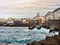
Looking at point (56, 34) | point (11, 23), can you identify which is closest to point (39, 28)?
point (56, 34)

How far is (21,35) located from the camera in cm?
425

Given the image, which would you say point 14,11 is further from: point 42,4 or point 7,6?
point 42,4

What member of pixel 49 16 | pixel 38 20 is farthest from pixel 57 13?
pixel 38 20

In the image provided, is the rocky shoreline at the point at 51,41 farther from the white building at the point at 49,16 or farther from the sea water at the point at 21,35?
the white building at the point at 49,16

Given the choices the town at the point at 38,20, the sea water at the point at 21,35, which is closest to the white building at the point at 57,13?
the town at the point at 38,20

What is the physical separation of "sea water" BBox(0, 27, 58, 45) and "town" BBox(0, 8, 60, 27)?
5.7 inches

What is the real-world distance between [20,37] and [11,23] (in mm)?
429

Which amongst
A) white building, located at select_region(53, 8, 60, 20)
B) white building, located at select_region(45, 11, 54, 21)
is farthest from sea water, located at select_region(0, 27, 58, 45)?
white building, located at select_region(53, 8, 60, 20)

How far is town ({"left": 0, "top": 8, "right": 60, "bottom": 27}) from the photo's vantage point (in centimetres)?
421

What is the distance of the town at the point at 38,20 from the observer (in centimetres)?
421

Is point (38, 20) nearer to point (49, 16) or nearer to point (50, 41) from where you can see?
point (49, 16)

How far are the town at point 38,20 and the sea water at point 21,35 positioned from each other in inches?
5.7

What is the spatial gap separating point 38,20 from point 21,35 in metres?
0.56

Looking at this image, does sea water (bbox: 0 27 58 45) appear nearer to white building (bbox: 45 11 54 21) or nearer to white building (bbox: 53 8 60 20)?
white building (bbox: 45 11 54 21)
